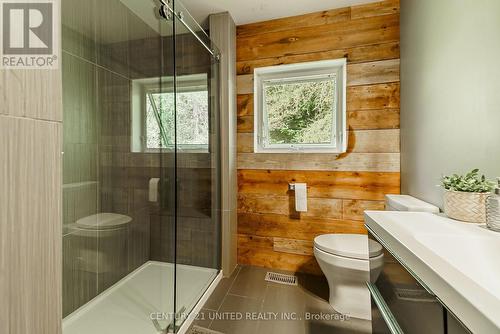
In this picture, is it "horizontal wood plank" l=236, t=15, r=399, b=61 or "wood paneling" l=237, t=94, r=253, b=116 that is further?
"wood paneling" l=237, t=94, r=253, b=116

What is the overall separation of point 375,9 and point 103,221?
2.47 meters

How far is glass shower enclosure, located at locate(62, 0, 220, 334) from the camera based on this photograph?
1048 mm

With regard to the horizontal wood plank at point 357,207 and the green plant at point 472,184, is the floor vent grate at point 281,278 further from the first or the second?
the green plant at point 472,184

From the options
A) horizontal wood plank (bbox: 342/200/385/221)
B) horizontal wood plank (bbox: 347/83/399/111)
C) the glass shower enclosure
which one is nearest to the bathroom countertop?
horizontal wood plank (bbox: 342/200/385/221)

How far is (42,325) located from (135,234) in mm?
873

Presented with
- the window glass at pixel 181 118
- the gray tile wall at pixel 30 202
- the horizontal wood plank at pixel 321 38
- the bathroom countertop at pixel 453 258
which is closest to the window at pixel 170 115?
the window glass at pixel 181 118

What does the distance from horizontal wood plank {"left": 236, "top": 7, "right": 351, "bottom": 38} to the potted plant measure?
5.26ft

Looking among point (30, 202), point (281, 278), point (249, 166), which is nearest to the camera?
point (30, 202)

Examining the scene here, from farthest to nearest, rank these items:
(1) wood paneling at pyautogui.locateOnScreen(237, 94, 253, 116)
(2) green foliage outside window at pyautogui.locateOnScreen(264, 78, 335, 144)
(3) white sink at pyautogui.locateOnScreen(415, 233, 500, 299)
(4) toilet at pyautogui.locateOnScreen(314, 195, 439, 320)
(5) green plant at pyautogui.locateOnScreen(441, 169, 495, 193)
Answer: (1) wood paneling at pyautogui.locateOnScreen(237, 94, 253, 116) < (2) green foliage outside window at pyautogui.locateOnScreen(264, 78, 335, 144) < (4) toilet at pyautogui.locateOnScreen(314, 195, 439, 320) < (5) green plant at pyautogui.locateOnScreen(441, 169, 495, 193) < (3) white sink at pyautogui.locateOnScreen(415, 233, 500, 299)

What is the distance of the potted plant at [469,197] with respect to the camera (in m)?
0.96

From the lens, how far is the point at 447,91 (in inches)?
49.7

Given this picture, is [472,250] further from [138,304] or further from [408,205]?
[138,304]

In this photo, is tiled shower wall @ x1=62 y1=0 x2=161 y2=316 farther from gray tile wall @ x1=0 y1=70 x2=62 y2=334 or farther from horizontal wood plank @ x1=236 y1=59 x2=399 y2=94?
horizontal wood plank @ x1=236 y1=59 x2=399 y2=94

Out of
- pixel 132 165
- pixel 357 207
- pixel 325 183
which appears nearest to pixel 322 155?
pixel 325 183
